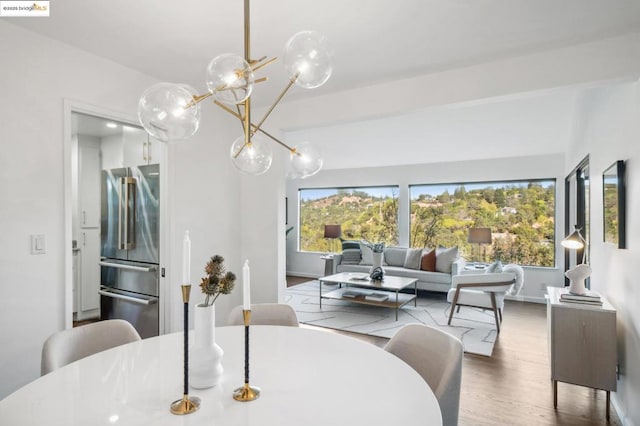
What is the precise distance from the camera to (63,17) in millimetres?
1982

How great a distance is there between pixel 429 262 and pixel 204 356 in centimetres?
535

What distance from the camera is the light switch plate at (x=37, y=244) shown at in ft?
6.98

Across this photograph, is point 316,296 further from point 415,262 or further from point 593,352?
point 593,352

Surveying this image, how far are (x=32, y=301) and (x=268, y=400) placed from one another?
1.88 m

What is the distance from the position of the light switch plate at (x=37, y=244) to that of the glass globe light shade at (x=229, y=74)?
68.4 inches

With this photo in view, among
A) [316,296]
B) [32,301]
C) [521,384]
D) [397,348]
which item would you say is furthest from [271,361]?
[316,296]

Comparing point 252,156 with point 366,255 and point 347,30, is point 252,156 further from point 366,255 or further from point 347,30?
point 366,255

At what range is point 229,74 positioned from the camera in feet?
3.91

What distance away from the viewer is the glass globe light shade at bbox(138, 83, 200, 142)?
4.04 feet

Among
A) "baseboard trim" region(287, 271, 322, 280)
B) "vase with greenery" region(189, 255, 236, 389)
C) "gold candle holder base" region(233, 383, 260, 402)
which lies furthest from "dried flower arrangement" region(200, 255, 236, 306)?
"baseboard trim" region(287, 271, 322, 280)

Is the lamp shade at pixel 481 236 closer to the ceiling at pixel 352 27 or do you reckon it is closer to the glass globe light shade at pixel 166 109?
the ceiling at pixel 352 27

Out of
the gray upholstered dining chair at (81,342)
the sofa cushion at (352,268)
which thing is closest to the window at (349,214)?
the sofa cushion at (352,268)

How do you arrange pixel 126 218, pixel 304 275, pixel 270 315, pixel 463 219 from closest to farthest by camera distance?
1. pixel 270 315
2. pixel 126 218
3. pixel 463 219
4. pixel 304 275

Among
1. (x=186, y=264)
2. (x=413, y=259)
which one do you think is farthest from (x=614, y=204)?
(x=413, y=259)
